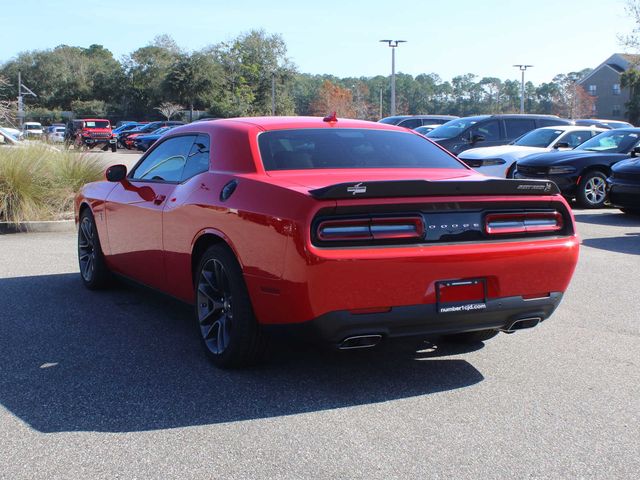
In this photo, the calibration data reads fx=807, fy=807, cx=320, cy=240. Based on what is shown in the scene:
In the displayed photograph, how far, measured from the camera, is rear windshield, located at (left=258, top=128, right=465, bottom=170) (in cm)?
508

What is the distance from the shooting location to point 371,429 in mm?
3947

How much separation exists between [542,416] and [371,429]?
921mm

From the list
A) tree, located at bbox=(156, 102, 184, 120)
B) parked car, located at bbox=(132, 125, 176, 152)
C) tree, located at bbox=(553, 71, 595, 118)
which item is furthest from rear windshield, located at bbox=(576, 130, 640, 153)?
tree, located at bbox=(553, 71, 595, 118)

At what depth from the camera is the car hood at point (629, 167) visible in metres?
12.6

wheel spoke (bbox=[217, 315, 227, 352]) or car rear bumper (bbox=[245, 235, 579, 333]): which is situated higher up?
car rear bumper (bbox=[245, 235, 579, 333])

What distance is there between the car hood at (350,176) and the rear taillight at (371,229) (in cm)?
26

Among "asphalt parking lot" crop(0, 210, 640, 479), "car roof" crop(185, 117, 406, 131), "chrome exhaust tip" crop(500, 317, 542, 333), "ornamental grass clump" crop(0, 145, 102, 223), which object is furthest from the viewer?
"ornamental grass clump" crop(0, 145, 102, 223)

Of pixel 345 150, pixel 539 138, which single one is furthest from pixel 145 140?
pixel 345 150

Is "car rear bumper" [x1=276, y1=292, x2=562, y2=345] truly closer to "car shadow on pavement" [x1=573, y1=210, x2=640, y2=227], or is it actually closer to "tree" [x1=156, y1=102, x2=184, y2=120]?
"car shadow on pavement" [x1=573, y1=210, x2=640, y2=227]

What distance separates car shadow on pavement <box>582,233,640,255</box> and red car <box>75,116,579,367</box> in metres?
5.12

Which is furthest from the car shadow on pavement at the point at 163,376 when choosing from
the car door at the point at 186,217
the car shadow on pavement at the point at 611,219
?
the car shadow on pavement at the point at 611,219

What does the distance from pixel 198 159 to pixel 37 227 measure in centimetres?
699

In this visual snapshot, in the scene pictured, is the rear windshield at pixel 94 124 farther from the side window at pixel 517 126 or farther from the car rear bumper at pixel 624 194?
the car rear bumper at pixel 624 194

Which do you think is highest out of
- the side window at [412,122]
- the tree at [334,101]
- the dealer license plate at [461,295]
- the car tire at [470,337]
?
the tree at [334,101]
